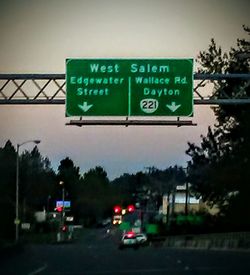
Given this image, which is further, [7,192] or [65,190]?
[65,190]

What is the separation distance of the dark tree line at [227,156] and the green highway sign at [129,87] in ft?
95.1

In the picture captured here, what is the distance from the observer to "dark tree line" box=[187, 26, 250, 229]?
63.7 meters

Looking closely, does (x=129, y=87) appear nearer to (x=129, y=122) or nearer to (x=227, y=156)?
(x=129, y=122)

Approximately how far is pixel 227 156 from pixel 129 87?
40437 millimetres

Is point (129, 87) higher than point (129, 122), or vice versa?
point (129, 87)

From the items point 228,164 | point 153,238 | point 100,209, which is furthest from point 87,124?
point 100,209

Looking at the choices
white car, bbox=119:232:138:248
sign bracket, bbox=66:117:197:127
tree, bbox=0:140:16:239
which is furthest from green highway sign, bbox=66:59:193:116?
tree, bbox=0:140:16:239

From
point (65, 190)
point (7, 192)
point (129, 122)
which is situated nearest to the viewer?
point (129, 122)

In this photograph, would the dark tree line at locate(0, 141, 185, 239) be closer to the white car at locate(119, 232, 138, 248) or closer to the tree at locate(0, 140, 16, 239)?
the tree at locate(0, 140, 16, 239)

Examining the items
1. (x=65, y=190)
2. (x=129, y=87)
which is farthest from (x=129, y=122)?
(x=65, y=190)

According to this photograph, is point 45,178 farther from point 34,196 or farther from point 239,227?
point 239,227

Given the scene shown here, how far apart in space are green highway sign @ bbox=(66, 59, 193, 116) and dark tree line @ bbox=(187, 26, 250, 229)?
95.1 feet

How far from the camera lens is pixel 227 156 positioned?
68.7 metres

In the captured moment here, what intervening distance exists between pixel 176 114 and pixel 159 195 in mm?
120805
